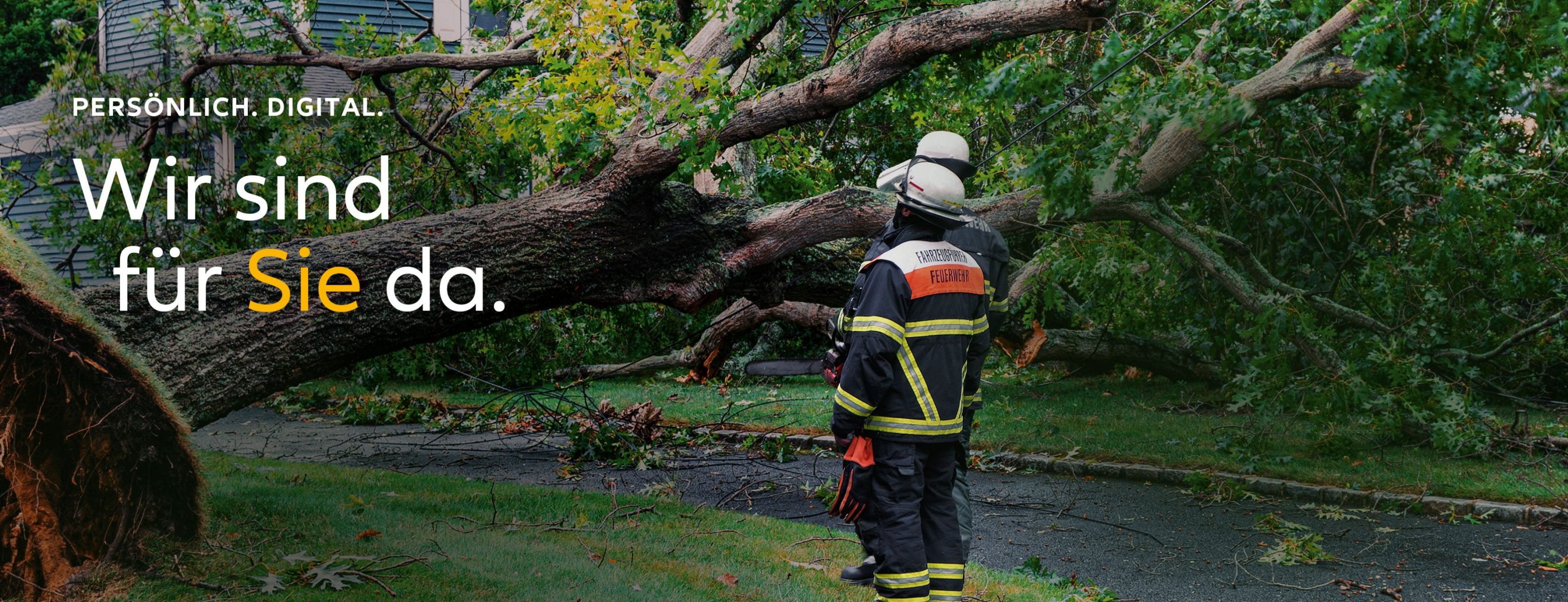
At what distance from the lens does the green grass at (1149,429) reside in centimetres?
745

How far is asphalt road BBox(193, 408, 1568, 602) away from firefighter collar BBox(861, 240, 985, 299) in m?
2.05

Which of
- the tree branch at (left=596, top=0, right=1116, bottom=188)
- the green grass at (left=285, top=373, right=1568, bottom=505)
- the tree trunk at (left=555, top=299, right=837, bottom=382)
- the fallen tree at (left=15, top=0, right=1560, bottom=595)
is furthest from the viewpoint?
the tree trunk at (left=555, top=299, right=837, bottom=382)

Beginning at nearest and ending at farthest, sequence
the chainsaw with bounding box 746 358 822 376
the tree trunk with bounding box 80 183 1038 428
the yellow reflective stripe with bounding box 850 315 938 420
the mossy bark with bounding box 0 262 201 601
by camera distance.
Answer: the mossy bark with bounding box 0 262 201 601 → the yellow reflective stripe with bounding box 850 315 938 420 → the tree trunk with bounding box 80 183 1038 428 → the chainsaw with bounding box 746 358 822 376

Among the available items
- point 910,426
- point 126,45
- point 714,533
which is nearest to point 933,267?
point 910,426

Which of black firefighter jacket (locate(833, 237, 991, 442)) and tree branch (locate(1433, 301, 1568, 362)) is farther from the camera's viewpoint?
tree branch (locate(1433, 301, 1568, 362))

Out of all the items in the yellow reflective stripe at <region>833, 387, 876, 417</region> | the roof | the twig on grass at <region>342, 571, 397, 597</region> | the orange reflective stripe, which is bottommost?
the twig on grass at <region>342, 571, 397, 597</region>

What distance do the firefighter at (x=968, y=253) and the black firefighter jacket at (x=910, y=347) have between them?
454 mm

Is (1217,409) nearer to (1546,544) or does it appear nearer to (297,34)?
(1546,544)

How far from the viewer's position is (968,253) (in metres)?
4.60

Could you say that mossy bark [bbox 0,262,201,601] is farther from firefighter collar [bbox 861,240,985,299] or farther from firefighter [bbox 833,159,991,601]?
firefighter collar [bbox 861,240,985,299]

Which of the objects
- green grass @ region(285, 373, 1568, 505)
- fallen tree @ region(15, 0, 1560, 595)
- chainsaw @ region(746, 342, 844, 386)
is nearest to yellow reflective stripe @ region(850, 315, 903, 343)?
chainsaw @ region(746, 342, 844, 386)

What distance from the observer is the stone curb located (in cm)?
662

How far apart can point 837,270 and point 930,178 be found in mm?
3809

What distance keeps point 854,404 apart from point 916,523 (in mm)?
504
